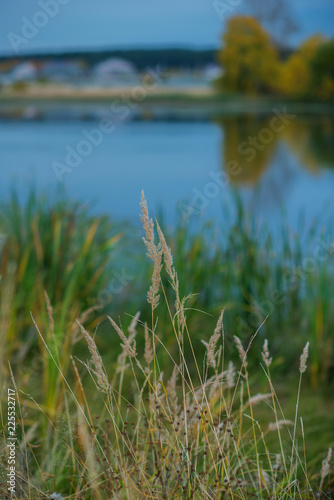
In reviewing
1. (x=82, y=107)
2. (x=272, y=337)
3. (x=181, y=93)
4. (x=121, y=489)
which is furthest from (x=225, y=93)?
(x=121, y=489)

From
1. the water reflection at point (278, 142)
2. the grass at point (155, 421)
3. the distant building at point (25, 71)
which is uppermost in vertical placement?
the distant building at point (25, 71)

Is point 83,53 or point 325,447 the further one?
point 83,53

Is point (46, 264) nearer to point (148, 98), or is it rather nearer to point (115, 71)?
point (115, 71)

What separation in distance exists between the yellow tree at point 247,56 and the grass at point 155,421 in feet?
10.0

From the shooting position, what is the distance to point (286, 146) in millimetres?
7605

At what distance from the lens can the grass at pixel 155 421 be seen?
80 cm

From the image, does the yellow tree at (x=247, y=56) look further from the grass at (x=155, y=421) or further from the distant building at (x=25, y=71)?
the grass at (x=155, y=421)

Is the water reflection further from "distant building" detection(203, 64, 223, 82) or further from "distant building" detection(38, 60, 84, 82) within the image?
"distant building" detection(38, 60, 84, 82)

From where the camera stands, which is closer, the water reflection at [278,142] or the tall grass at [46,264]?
the tall grass at [46,264]

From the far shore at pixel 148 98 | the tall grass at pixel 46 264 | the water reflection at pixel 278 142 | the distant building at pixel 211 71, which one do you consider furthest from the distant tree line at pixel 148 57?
the tall grass at pixel 46 264

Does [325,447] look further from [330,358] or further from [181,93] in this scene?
[181,93]

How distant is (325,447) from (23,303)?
1.06m

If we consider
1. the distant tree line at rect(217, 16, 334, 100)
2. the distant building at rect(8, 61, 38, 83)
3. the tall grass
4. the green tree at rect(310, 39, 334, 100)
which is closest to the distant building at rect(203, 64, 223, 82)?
the distant tree line at rect(217, 16, 334, 100)

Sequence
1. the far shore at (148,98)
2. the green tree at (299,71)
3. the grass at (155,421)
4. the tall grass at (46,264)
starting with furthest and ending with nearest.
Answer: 1. the far shore at (148,98)
2. the green tree at (299,71)
3. the tall grass at (46,264)
4. the grass at (155,421)
